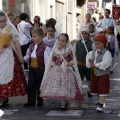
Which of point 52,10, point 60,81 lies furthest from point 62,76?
point 52,10

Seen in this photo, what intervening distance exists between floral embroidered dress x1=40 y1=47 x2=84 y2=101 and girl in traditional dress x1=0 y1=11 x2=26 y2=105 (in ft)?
1.98

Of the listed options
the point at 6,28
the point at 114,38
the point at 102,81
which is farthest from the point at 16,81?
the point at 114,38

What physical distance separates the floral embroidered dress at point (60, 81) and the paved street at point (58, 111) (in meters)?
0.30

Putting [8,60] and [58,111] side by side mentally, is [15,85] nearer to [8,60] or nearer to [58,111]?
[8,60]

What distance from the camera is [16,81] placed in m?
10.9

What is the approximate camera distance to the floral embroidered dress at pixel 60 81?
34.6 feet

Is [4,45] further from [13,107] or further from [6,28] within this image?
[13,107]

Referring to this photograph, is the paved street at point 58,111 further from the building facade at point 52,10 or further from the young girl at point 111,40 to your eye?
the building facade at point 52,10

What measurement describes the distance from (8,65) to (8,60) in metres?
0.10

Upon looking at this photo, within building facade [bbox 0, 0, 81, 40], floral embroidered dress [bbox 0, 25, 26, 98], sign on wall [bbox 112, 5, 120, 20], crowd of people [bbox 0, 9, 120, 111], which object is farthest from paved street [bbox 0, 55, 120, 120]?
sign on wall [bbox 112, 5, 120, 20]

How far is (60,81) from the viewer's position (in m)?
10.6

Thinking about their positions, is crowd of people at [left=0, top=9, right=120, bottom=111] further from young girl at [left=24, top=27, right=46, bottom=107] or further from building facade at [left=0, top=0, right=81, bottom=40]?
building facade at [left=0, top=0, right=81, bottom=40]

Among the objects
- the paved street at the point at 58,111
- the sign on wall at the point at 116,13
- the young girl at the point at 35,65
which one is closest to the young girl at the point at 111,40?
the paved street at the point at 58,111

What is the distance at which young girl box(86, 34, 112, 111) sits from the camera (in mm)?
10312
